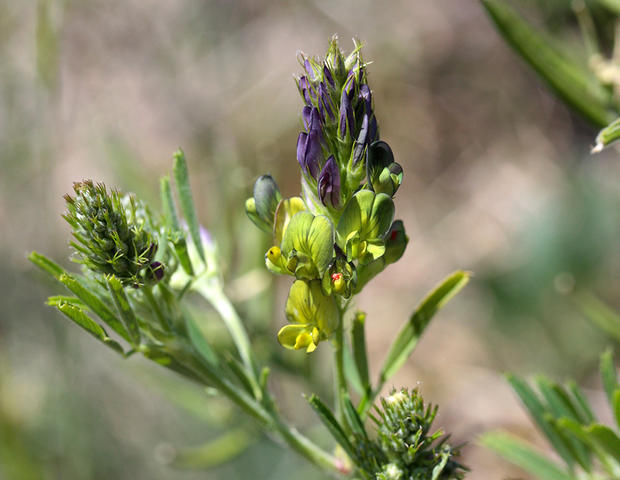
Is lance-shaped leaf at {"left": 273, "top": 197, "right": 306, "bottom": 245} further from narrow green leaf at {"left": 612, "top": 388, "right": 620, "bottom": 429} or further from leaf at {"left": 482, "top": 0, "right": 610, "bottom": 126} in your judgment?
leaf at {"left": 482, "top": 0, "right": 610, "bottom": 126}

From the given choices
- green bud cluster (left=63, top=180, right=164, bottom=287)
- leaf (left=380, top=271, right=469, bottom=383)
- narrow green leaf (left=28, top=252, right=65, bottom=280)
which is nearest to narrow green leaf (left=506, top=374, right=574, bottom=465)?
leaf (left=380, top=271, right=469, bottom=383)

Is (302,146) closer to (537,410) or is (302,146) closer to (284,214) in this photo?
(284,214)

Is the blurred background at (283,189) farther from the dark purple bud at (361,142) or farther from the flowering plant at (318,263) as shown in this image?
the dark purple bud at (361,142)

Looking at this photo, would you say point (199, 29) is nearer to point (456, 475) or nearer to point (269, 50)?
point (269, 50)

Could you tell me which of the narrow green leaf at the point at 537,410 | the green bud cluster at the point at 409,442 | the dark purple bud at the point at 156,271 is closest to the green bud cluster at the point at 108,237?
the dark purple bud at the point at 156,271

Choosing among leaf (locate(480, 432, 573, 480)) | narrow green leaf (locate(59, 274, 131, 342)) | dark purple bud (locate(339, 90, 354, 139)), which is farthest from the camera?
leaf (locate(480, 432, 573, 480))

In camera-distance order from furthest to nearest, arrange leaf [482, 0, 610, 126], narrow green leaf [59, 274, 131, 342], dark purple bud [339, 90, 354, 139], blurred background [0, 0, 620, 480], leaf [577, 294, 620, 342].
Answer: blurred background [0, 0, 620, 480], leaf [577, 294, 620, 342], leaf [482, 0, 610, 126], narrow green leaf [59, 274, 131, 342], dark purple bud [339, 90, 354, 139]

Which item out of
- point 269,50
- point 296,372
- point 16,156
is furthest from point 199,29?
point 296,372
